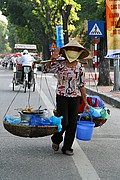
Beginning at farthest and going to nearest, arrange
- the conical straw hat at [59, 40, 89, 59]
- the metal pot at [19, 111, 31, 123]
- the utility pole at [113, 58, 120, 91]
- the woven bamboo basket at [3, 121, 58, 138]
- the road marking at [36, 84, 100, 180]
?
the utility pole at [113, 58, 120, 91] → the metal pot at [19, 111, 31, 123] → the conical straw hat at [59, 40, 89, 59] → the woven bamboo basket at [3, 121, 58, 138] → the road marking at [36, 84, 100, 180]

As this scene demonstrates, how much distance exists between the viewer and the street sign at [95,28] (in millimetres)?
18750

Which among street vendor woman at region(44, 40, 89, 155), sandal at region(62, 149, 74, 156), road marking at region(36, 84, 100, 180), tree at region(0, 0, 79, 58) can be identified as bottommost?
road marking at region(36, 84, 100, 180)

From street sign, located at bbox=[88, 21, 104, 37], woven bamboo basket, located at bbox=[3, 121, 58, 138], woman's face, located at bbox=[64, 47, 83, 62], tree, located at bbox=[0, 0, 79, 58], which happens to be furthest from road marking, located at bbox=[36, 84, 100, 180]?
tree, located at bbox=[0, 0, 79, 58]

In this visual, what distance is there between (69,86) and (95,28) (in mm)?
12467

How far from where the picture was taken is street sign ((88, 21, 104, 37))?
18.8 metres

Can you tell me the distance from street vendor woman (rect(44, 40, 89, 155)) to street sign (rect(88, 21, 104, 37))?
12133 mm

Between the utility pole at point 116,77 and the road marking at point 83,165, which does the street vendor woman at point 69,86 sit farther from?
the utility pole at point 116,77

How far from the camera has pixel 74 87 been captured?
674 centimetres

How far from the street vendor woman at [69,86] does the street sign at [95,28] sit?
1213cm

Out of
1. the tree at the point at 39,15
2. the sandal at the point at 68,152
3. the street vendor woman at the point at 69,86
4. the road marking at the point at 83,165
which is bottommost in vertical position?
the road marking at the point at 83,165

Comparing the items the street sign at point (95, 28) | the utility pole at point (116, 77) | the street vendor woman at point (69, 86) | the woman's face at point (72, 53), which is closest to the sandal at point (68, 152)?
the street vendor woman at point (69, 86)

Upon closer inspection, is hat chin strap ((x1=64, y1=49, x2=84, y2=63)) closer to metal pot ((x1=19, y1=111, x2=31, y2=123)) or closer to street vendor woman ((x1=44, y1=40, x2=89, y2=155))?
street vendor woman ((x1=44, y1=40, x2=89, y2=155))

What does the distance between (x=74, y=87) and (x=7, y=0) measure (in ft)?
153

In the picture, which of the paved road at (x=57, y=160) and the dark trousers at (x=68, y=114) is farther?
the dark trousers at (x=68, y=114)
